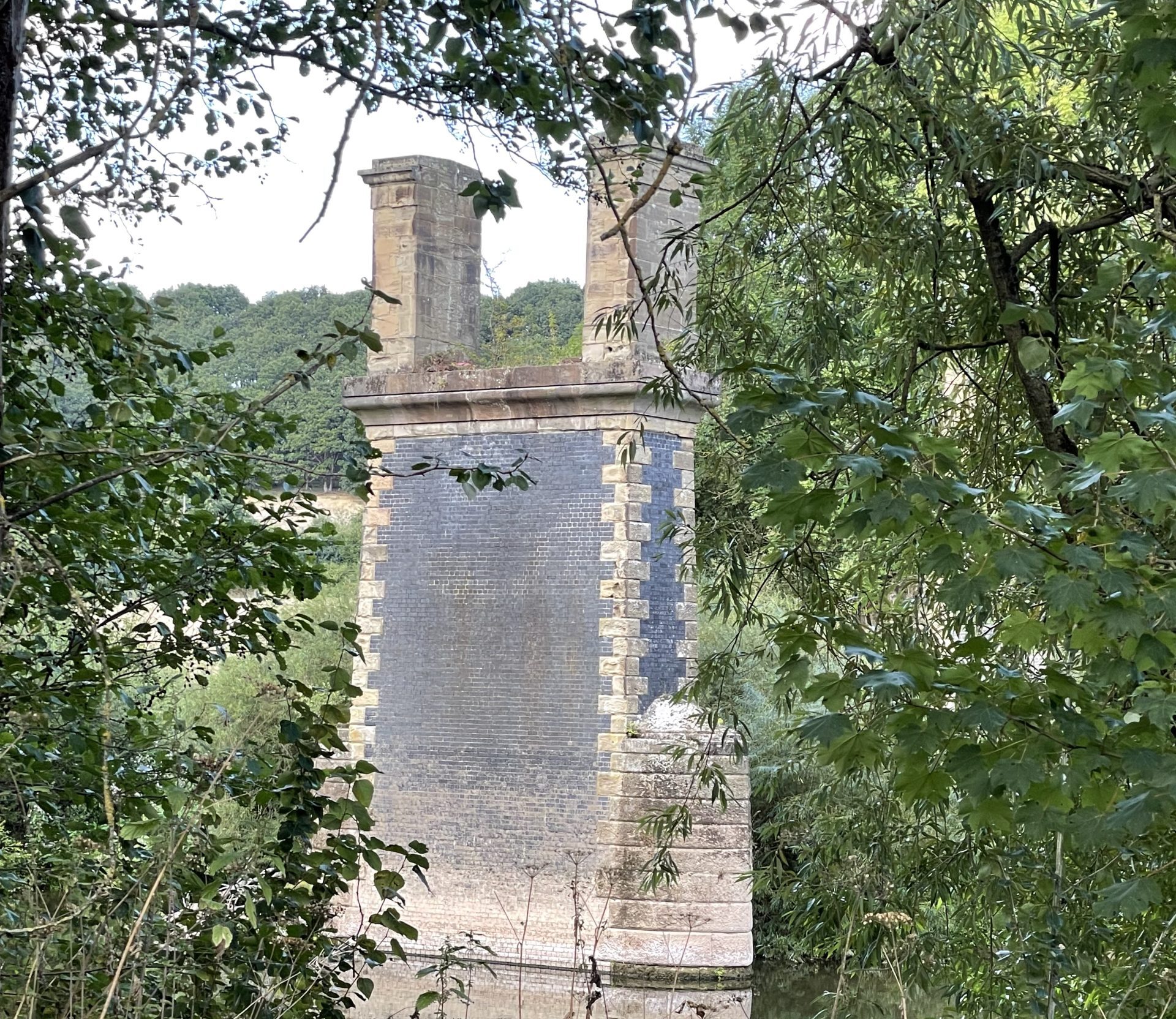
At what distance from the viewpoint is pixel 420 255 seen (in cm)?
1206

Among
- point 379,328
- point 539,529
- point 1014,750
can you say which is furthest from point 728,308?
point 379,328

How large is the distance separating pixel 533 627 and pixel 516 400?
6.11 feet

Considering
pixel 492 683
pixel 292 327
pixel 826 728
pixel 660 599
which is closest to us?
pixel 826 728

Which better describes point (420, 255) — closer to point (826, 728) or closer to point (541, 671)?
point (541, 671)

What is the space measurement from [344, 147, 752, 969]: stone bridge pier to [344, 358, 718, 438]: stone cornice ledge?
0.02m

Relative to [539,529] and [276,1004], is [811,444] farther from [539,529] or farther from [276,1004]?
[539,529]

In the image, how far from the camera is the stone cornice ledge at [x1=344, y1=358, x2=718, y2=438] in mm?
11328

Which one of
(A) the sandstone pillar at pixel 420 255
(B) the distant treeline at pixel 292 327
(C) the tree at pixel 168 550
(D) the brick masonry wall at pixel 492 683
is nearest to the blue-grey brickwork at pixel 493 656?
(D) the brick masonry wall at pixel 492 683

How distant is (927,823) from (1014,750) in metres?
2.07

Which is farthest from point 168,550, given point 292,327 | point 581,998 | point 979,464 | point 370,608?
point 292,327

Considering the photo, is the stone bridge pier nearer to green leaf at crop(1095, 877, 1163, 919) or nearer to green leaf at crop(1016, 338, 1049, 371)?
green leaf at crop(1016, 338, 1049, 371)

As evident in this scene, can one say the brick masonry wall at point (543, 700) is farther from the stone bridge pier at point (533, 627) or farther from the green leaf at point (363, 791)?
the green leaf at point (363, 791)

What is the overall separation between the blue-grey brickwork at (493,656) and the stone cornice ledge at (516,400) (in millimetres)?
148

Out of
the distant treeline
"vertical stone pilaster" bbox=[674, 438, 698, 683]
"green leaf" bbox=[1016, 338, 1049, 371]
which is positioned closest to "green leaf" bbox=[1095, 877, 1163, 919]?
"green leaf" bbox=[1016, 338, 1049, 371]
